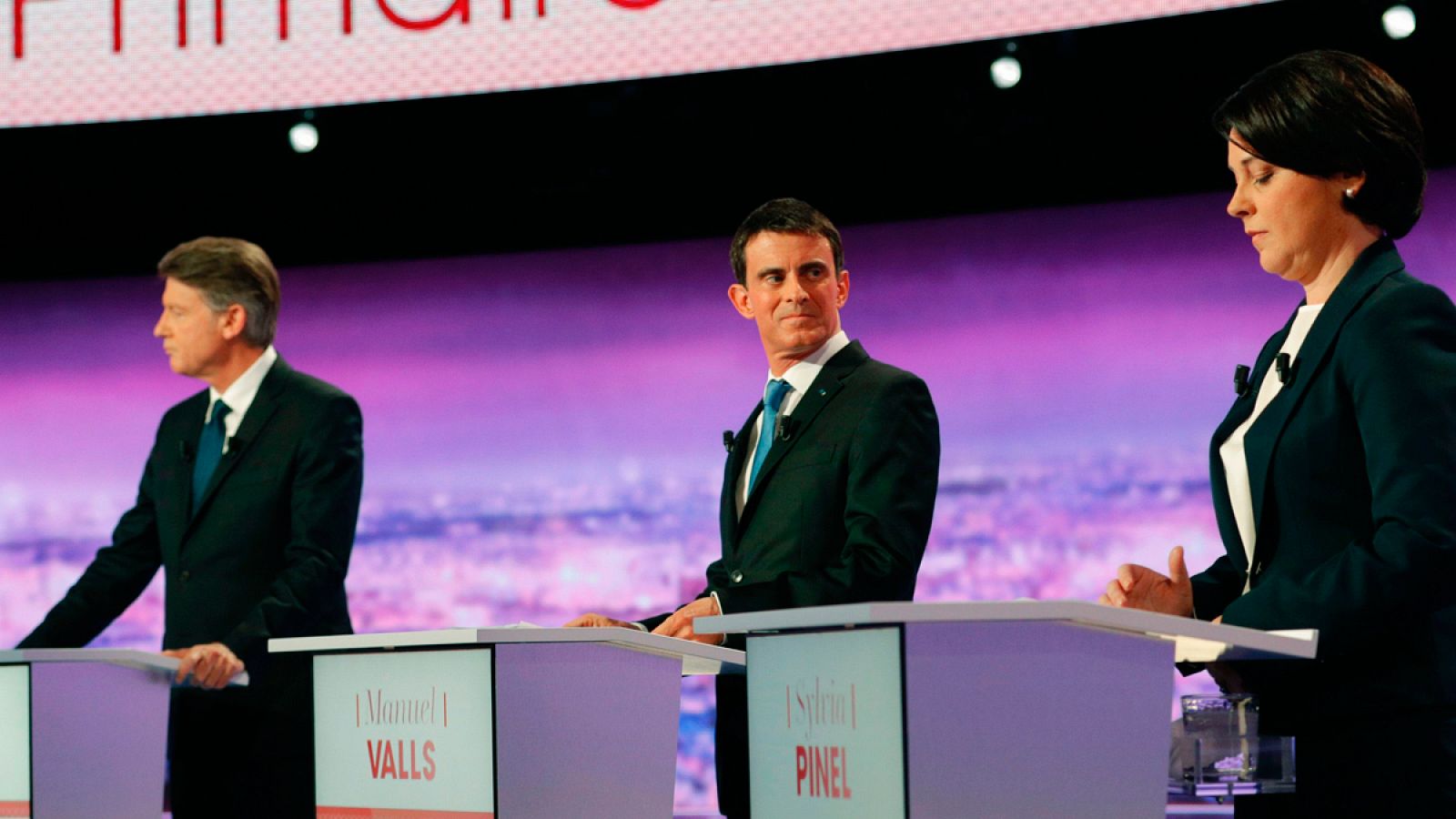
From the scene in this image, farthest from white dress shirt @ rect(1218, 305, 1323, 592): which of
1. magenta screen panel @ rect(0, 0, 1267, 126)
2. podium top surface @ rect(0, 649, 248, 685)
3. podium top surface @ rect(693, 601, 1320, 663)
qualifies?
magenta screen panel @ rect(0, 0, 1267, 126)

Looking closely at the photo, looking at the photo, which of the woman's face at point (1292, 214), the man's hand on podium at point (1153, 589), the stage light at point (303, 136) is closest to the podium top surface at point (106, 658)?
the man's hand on podium at point (1153, 589)

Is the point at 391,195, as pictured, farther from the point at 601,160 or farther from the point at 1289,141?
the point at 1289,141

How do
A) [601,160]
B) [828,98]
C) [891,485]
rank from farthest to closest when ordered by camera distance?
1. [601,160]
2. [828,98]
3. [891,485]

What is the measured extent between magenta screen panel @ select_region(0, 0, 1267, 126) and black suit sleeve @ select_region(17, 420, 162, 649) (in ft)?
4.55

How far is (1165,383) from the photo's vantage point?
5.50 meters

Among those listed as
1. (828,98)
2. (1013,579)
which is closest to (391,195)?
(828,98)

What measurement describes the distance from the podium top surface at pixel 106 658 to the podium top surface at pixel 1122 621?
190 cm

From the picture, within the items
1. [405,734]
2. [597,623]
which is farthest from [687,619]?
[405,734]

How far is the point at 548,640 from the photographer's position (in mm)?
2578

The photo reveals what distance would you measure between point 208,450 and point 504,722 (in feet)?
5.78

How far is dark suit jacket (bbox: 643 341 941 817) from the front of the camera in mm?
2973

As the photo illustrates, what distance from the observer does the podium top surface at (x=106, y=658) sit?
3230 millimetres

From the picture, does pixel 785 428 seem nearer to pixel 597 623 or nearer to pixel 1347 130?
pixel 597 623

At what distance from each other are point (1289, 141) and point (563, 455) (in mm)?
4239
